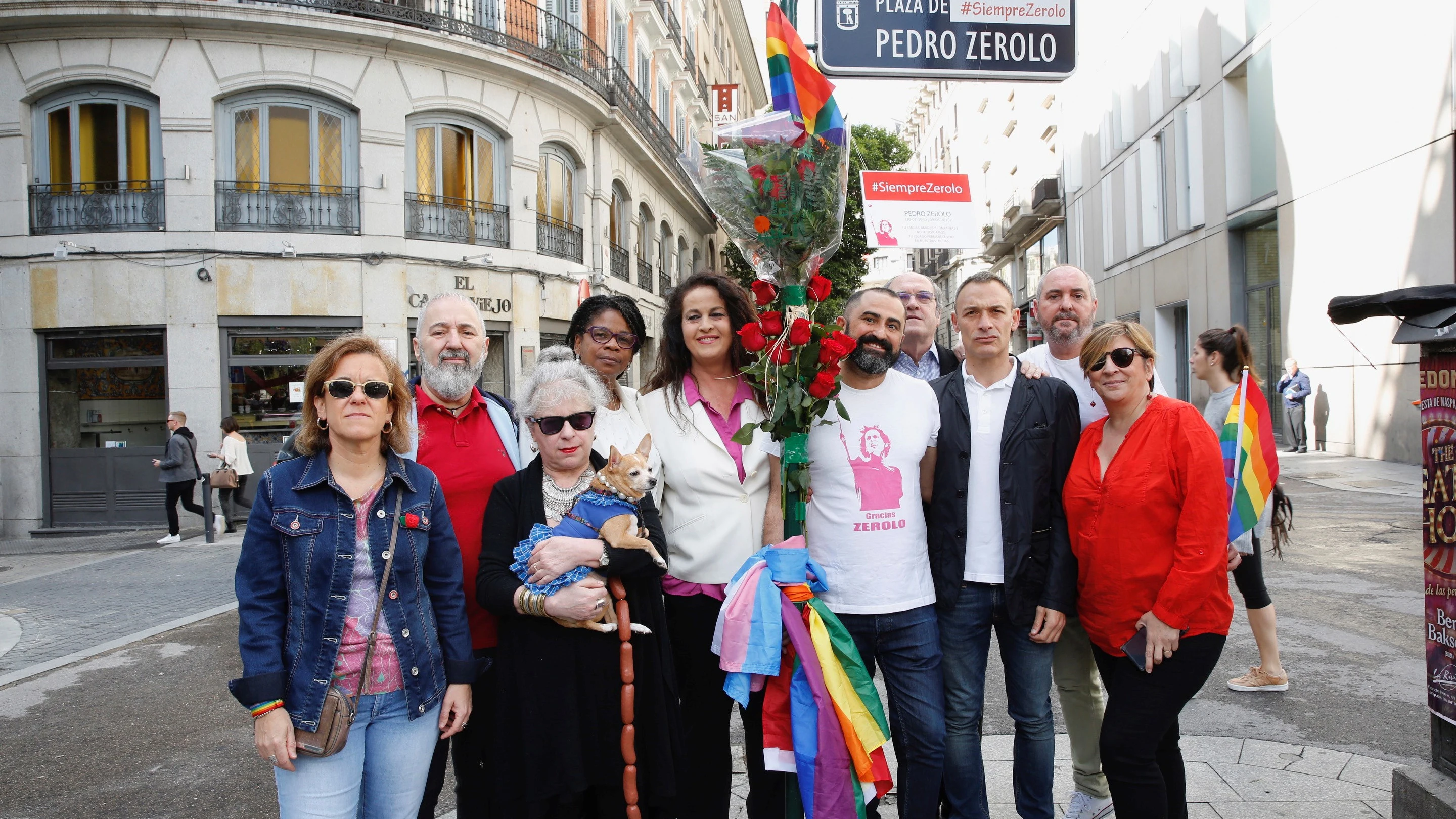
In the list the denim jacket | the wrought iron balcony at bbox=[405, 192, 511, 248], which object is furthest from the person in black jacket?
the wrought iron balcony at bbox=[405, 192, 511, 248]

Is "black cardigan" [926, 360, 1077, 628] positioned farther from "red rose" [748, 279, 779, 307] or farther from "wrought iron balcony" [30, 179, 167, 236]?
"wrought iron balcony" [30, 179, 167, 236]

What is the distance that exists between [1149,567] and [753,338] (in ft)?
4.95

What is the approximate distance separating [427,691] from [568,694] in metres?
0.41

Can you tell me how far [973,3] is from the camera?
430 cm

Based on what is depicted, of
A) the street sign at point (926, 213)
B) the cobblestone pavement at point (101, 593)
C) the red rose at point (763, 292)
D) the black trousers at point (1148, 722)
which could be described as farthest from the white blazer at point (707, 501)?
the cobblestone pavement at point (101, 593)

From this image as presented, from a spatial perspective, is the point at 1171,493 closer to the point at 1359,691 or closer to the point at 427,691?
the point at 427,691

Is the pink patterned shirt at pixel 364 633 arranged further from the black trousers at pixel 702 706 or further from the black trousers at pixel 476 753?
the black trousers at pixel 702 706

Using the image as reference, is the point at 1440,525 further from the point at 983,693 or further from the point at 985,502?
the point at 983,693

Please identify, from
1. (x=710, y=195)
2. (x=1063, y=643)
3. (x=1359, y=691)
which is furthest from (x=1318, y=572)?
(x=710, y=195)

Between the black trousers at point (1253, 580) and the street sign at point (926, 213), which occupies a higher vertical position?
the street sign at point (926, 213)

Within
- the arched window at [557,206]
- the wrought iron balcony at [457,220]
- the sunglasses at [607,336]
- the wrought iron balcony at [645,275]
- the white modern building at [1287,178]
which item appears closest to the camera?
the sunglasses at [607,336]

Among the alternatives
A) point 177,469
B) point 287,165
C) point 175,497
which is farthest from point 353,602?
point 287,165

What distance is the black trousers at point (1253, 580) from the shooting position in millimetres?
4406

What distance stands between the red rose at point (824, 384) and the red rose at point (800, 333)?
0.14 meters
